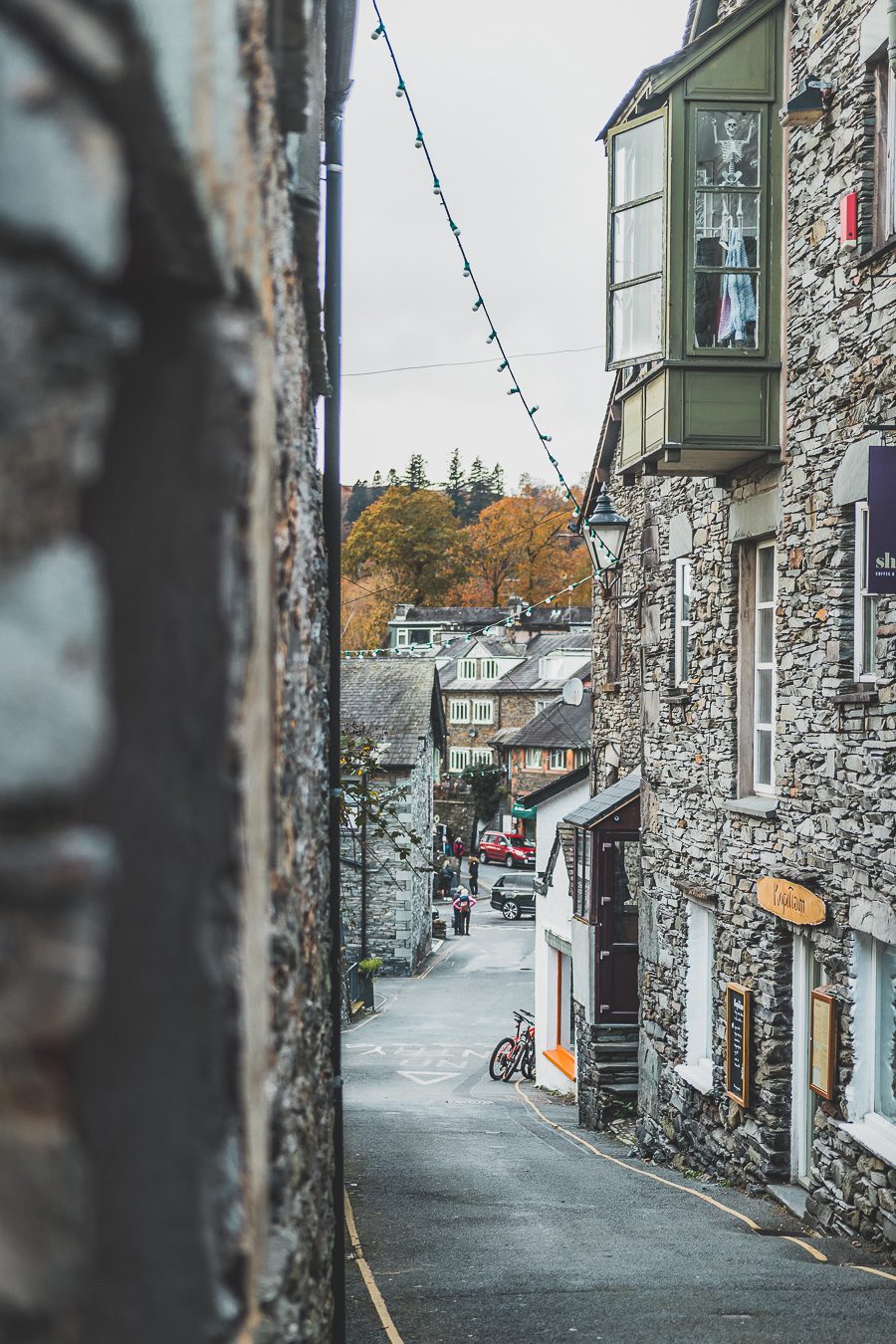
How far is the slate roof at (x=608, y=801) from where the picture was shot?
14922 millimetres

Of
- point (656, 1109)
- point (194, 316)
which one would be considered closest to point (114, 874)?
point (194, 316)

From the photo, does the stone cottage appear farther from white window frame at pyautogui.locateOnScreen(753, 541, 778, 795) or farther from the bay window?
the bay window

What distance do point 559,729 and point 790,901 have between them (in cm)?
3918

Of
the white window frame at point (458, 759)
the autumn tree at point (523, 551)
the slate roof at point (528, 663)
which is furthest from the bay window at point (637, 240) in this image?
the autumn tree at point (523, 551)

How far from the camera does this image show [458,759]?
61344mm

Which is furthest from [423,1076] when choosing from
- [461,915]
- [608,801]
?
[461,915]

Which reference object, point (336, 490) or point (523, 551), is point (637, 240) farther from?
point (523, 551)

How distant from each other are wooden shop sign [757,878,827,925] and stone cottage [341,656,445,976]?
20.2 m

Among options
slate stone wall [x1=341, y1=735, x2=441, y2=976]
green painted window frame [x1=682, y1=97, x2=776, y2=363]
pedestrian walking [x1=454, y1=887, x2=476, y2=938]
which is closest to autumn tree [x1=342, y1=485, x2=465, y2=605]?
pedestrian walking [x1=454, y1=887, x2=476, y2=938]

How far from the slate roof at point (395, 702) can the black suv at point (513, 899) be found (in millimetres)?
7438

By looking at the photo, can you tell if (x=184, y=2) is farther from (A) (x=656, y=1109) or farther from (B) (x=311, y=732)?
(A) (x=656, y=1109)

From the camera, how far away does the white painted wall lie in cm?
1912

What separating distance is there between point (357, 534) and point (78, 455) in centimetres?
7088

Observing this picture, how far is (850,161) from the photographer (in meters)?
8.20
